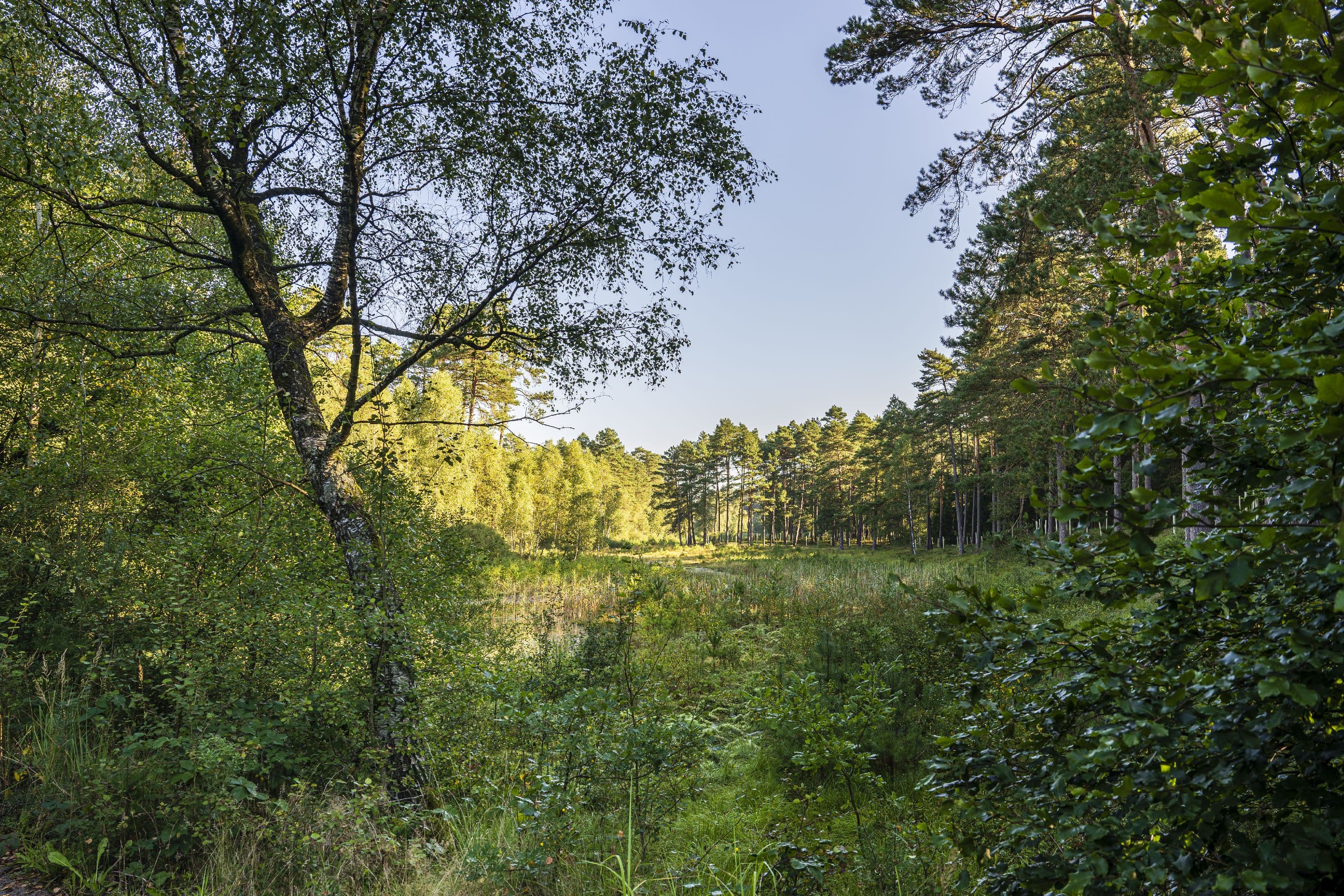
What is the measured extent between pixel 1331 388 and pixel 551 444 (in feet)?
22.4

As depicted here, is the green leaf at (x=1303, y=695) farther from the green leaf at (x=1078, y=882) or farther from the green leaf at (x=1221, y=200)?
the green leaf at (x=1221, y=200)

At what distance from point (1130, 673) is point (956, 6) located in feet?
29.5

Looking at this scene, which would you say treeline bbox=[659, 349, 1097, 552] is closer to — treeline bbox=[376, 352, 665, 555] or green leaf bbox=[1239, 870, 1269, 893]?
green leaf bbox=[1239, 870, 1269, 893]

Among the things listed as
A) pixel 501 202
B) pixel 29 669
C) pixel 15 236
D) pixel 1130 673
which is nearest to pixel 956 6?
pixel 501 202

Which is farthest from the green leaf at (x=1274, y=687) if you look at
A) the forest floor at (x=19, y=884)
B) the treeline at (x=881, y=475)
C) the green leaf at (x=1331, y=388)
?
the treeline at (x=881, y=475)

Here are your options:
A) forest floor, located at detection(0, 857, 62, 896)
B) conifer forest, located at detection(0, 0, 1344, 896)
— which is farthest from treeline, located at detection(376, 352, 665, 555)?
forest floor, located at detection(0, 857, 62, 896)

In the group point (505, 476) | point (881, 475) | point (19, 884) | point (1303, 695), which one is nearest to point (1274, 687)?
point (1303, 695)

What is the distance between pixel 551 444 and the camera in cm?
721

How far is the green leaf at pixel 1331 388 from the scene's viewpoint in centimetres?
78

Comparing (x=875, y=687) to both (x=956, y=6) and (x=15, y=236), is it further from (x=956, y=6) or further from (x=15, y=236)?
(x=15, y=236)

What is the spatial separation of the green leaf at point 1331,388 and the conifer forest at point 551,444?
1.6 inches

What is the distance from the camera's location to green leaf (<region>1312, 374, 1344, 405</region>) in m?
0.78

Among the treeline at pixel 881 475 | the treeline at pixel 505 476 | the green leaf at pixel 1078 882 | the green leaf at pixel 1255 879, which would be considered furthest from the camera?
the treeline at pixel 881 475

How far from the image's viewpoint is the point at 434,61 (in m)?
5.24
